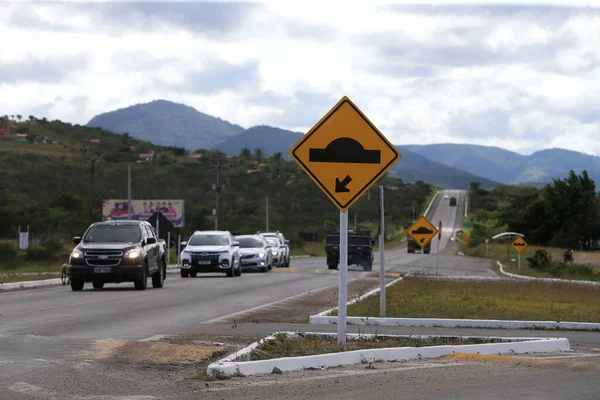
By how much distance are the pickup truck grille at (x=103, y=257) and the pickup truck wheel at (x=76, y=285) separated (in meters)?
0.88

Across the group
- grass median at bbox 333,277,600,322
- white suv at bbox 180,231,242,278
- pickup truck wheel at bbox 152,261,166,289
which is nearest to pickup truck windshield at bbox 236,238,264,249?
white suv at bbox 180,231,242,278

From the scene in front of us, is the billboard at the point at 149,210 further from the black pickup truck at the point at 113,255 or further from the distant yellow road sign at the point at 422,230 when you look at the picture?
the black pickup truck at the point at 113,255

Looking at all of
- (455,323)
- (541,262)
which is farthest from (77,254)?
(541,262)

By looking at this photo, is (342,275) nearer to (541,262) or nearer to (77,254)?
(77,254)

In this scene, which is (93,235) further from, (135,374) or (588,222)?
(588,222)

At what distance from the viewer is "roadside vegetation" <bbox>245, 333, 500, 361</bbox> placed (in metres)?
11.8

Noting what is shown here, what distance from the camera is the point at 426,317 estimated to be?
18.4 meters

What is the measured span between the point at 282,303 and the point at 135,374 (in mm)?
12846

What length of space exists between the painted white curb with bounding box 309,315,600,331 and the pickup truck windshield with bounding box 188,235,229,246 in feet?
63.9

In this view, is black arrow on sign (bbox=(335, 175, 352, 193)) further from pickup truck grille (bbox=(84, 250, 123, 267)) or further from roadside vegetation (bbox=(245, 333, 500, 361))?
pickup truck grille (bbox=(84, 250, 123, 267))

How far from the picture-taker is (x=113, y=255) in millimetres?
26031

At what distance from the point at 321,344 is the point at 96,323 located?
17.0 ft

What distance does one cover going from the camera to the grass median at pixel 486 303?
758 inches

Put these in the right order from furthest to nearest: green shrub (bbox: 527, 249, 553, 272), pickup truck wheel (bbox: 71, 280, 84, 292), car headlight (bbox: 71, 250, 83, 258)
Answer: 1. green shrub (bbox: 527, 249, 553, 272)
2. pickup truck wheel (bbox: 71, 280, 84, 292)
3. car headlight (bbox: 71, 250, 83, 258)
